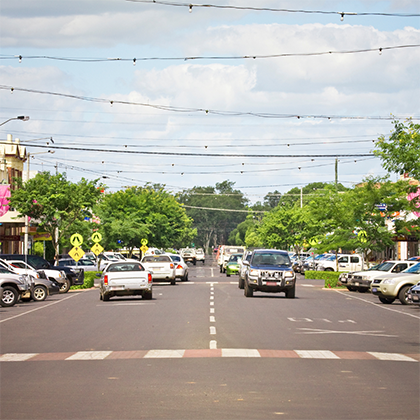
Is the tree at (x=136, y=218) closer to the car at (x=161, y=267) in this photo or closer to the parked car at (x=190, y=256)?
the parked car at (x=190, y=256)

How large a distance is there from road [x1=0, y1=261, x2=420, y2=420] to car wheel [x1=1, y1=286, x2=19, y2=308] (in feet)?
15.6

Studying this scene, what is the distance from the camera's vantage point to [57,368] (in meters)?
11.7

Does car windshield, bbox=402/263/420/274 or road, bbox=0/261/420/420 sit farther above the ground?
car windshield, bbox=402/263/420/274

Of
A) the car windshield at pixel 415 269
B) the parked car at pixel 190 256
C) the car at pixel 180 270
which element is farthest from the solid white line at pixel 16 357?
the parked car at pixel 190 256

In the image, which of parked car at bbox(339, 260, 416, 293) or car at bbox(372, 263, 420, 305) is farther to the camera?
parked car at bbox(339, 260, 416, 293)

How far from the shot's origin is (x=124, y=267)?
92.6 feet

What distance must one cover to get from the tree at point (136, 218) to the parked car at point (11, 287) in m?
39.6

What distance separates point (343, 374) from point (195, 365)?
2239 millimetres

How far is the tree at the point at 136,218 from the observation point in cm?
7075

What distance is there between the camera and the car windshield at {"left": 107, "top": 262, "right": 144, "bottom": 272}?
28080 mm

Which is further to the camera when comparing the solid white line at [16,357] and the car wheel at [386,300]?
the car wheel at [386,300]

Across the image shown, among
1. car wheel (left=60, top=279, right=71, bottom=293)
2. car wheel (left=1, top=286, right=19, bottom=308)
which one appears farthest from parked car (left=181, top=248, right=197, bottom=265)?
car wheel (left=1, top=286, right=19, bottom=308)

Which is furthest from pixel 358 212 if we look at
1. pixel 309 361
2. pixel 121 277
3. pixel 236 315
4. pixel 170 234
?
pixel 170 234

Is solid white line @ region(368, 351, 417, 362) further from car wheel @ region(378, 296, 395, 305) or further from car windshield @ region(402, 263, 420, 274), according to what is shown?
car wheel @ region(378, 296, 395, 305)
